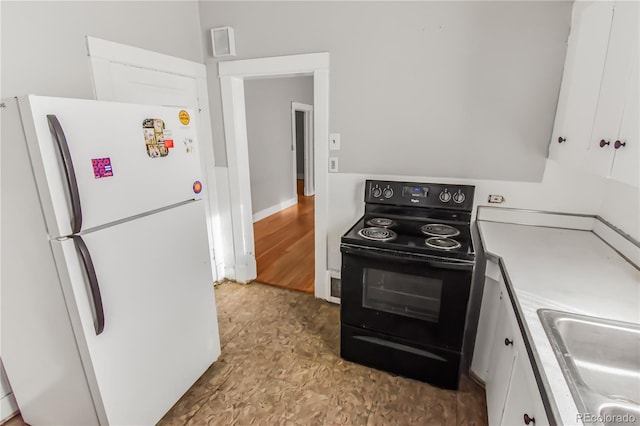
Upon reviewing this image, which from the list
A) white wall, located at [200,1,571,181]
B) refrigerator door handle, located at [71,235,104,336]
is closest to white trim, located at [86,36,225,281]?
white wall, located at [200,1,571,181]

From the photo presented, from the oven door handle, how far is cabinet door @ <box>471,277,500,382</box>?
0.21m

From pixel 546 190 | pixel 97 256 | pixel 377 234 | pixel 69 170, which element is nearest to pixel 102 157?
pixel 69 170

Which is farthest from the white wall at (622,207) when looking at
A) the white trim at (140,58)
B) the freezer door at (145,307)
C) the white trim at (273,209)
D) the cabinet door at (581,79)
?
the white trim at (273,209)

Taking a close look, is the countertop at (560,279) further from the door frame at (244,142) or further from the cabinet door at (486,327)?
the door frame at (244,142)

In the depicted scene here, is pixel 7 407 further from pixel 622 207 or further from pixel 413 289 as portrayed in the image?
pixel 622 207

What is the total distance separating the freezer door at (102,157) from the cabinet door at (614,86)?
1859 millimetres

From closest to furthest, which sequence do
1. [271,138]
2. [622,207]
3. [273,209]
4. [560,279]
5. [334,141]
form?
[560,279] → [622,207] → [334,141] → [271,138] → [273,209]

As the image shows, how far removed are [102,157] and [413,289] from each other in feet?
5.33

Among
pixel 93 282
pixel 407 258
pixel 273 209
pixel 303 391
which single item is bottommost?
pixel 303 391

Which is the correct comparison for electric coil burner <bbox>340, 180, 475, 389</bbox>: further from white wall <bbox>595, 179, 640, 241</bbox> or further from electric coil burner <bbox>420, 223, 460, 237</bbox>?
white wall <bbox>595, 179, 640, 241</bbox>

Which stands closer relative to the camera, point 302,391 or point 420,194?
point 302,391

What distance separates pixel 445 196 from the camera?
217 centimetres

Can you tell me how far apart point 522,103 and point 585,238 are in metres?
0.87

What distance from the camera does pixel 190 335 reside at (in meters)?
1.81
